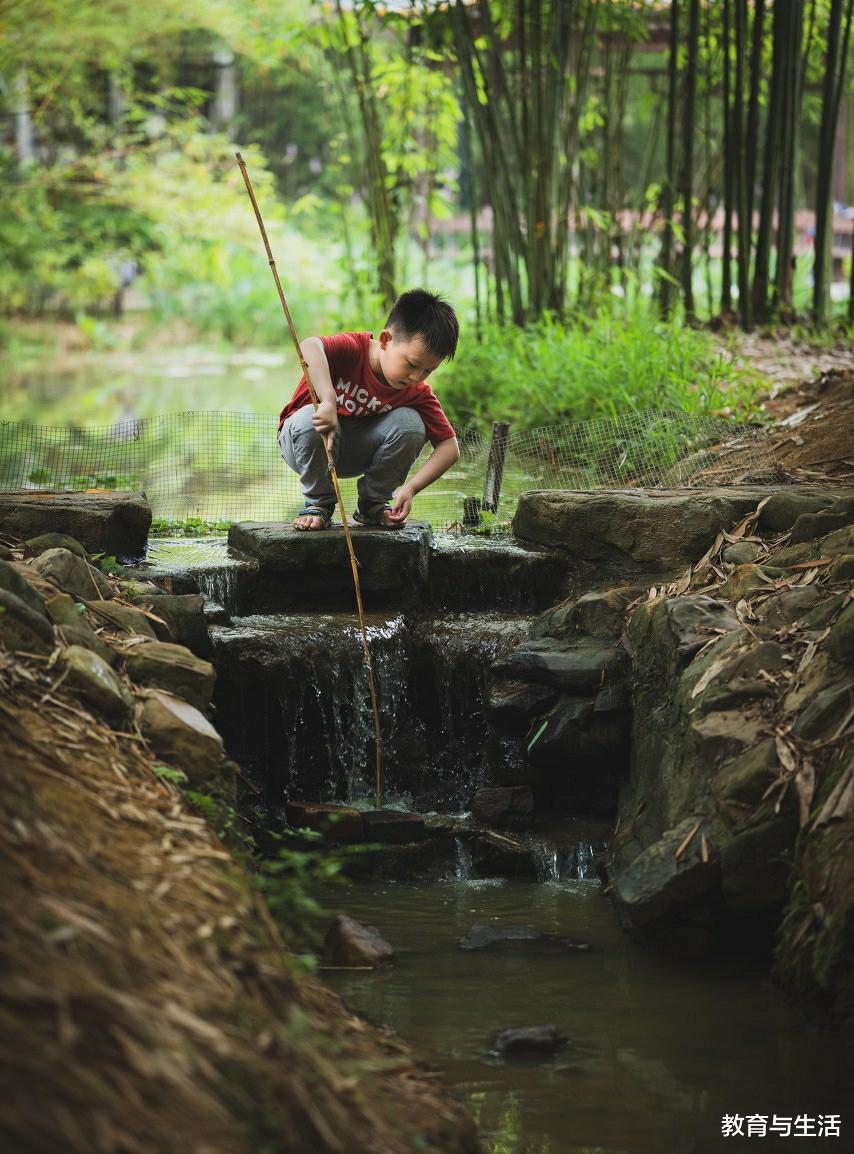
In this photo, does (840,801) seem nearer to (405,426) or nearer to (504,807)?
(504,807)

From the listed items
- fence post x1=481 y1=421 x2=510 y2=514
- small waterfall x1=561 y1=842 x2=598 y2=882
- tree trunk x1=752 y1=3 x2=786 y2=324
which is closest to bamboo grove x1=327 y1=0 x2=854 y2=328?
tree trunk x1=752 y1=3 x2=786 y2=324

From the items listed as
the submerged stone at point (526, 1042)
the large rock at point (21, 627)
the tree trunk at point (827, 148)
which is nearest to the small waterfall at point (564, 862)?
the submerged stone at point (526, 1042)

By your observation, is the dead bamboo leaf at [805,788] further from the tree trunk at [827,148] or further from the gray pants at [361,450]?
the tree trunk at [827,148]

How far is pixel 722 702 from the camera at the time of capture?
116 inches

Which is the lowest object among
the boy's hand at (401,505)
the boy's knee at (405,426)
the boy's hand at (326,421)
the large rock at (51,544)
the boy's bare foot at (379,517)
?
the boy's bare foot at (379,517)

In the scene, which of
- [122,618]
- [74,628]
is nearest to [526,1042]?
[74,628]

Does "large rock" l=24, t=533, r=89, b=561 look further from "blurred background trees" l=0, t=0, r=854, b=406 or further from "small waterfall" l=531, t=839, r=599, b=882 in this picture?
"blurred background trees" l=0, t=0, r=854, b=406

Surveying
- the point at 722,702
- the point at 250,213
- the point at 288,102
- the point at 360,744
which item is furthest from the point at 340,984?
the point at 288,102

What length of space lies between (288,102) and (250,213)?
21.9 ft

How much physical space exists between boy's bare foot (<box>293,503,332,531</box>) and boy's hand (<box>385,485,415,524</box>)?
21cm

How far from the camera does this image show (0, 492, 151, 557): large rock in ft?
12.7

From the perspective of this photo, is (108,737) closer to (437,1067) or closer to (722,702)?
(437,1067)

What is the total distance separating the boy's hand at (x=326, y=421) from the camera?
384 cm

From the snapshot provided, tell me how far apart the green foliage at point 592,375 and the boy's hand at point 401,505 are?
207 centimetres
